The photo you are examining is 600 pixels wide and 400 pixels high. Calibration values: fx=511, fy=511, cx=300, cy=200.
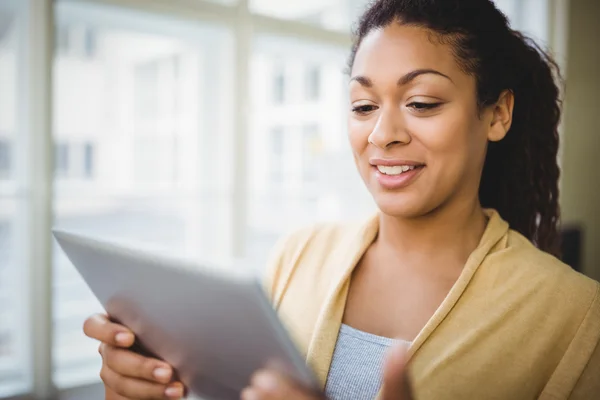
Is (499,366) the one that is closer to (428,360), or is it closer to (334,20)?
(428,360)

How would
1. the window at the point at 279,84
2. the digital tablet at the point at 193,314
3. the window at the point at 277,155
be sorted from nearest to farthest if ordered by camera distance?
the digital tablet at the point at 193,314, the window at the point at 277,155, the window at the point at 279,84

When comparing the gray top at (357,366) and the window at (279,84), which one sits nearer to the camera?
the gray top at (357,366)

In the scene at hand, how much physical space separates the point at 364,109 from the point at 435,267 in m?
0.36

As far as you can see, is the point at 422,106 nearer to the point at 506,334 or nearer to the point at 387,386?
the point at 506,334

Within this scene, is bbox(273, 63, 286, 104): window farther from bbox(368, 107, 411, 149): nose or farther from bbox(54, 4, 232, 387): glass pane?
bbox(368, 107, 411, 149): nose

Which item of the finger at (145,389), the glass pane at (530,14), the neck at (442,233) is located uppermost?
the glass pane at (530,14)

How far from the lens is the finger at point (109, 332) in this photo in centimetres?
88

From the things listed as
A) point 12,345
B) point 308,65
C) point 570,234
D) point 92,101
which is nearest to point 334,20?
point 308,65

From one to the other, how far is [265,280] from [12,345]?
1399mm

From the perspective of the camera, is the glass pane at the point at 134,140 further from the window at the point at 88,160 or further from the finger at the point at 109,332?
the finger at the point at 109,332

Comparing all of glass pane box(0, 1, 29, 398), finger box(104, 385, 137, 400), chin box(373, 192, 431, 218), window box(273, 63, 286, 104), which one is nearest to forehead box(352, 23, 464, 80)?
chin box(373, 192, 431, 218)

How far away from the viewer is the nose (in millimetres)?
981

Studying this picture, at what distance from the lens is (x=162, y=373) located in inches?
33.6

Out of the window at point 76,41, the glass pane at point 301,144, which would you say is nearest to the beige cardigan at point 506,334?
the window at point 76,41
